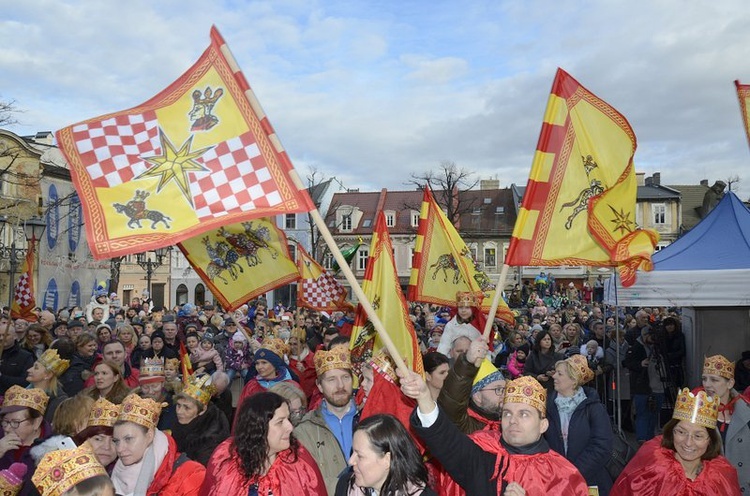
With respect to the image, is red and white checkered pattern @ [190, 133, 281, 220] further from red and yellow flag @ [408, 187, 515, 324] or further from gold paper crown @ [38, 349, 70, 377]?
red and yellow flag @ [408, 187, 515, 324]

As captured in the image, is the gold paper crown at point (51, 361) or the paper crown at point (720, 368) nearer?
the paper crown at point (720, 368)

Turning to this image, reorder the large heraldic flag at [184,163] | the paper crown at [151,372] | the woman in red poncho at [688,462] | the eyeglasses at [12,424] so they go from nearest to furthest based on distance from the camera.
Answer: the large heraldic flag at [184,163] → the woman in red poncho at [688,462] → the eyeglasses at [12,424] → the paper crown at [151,372]

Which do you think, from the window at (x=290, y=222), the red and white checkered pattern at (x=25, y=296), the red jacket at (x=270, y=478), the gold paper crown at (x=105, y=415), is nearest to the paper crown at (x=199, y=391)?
the gold paper crown at (x=105, y=415)

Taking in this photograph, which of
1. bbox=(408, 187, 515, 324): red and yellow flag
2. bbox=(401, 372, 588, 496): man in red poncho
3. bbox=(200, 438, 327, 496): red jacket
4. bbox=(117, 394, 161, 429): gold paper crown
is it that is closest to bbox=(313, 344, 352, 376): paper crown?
bbox=(200, 438, 327, 496): red jacket

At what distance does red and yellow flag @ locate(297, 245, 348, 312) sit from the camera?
1125 centimetres

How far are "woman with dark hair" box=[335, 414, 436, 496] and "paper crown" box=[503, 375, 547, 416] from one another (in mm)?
711

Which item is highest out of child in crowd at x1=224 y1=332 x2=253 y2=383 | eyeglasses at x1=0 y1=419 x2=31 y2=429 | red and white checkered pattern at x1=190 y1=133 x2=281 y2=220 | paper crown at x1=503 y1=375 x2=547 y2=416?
red and white checkered pattern at x1=190 y1=133 x2=281 y2=220

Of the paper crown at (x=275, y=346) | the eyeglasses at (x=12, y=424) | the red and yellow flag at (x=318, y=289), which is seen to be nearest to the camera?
the eyeglasses at (x=12, y=424)

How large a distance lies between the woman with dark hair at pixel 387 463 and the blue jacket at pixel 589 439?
2.55 m

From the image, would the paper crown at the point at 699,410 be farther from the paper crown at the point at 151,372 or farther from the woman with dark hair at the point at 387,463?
the paper crown at the point at 151,372

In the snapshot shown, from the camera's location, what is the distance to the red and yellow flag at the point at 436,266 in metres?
8.44

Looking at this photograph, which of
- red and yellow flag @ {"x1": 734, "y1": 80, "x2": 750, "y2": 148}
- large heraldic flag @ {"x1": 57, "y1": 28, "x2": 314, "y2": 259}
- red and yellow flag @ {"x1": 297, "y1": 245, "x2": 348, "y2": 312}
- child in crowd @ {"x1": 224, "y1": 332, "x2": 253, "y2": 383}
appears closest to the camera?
large heraldic flag @ {"x1": 57, "y1": 28, "x2": 314, "y2": 259}

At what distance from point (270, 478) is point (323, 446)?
3.29ft

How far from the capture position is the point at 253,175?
434cm
